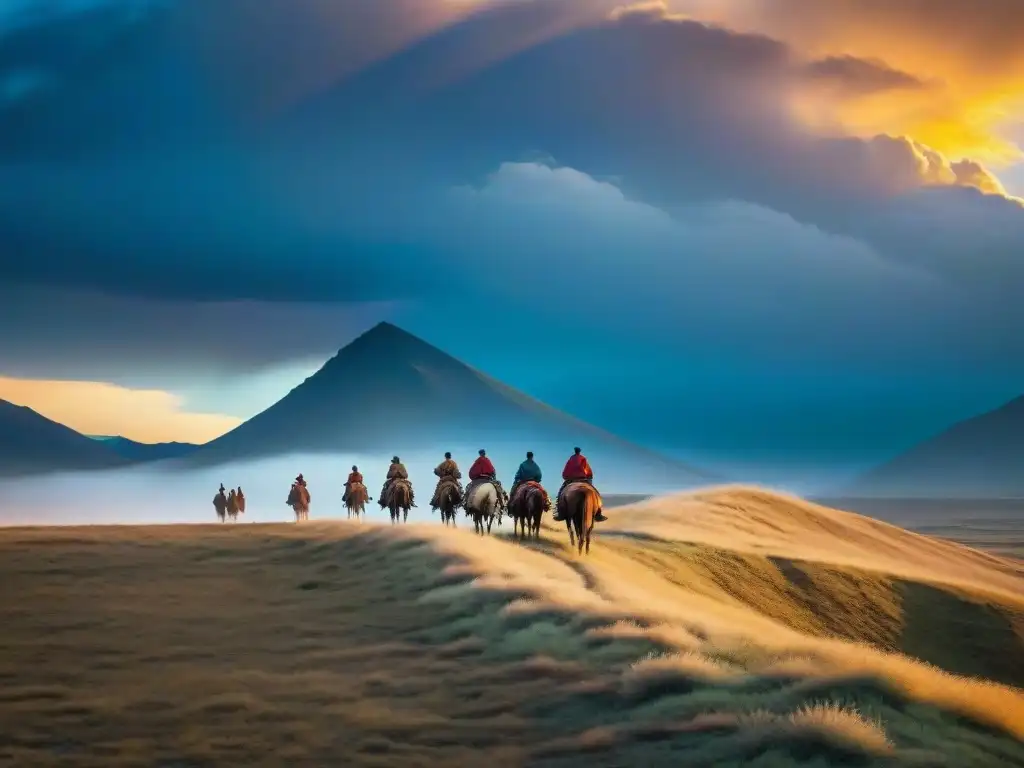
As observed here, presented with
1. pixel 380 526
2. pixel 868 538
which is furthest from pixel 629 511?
pixel 380 526

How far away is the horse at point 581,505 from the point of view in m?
38.1

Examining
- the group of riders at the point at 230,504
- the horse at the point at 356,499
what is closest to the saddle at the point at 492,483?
the horse at the point at 356,499

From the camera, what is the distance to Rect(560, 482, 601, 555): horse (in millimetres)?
38094

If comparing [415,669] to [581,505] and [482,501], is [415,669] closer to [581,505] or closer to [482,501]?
[581,505]

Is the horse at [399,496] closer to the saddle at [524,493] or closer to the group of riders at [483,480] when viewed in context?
the group of riders at [483,480]

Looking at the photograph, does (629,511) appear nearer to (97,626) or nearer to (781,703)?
(97,626)

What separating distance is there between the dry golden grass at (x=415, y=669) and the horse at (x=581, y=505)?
1449 mm

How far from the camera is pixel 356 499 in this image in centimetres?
5609

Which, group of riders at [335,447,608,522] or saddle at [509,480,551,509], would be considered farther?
saddle at [509,480,551,509]

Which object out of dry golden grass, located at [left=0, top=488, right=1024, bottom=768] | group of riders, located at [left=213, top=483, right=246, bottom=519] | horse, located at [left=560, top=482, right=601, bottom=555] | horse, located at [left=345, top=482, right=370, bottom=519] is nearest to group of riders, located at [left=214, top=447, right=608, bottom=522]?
horse, located at [left=345, top=482, right=370, bottom=519]

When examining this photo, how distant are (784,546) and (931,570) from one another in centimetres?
2191

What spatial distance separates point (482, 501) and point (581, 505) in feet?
15.8

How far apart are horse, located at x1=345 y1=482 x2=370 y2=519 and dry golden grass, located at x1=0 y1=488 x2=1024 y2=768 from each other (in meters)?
15.9

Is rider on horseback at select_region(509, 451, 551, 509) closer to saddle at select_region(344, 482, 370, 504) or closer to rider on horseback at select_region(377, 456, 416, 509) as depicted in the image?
rider on horseback at select_region(377, 456, 416, 509)
